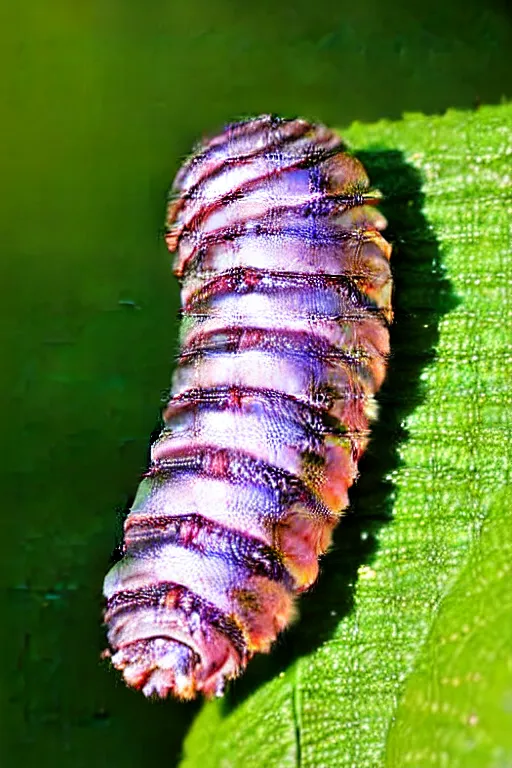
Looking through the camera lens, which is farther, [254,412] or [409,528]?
[409,528]

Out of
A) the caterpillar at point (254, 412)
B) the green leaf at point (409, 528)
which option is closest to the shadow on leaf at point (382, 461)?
the green leaf at point (409, 528)

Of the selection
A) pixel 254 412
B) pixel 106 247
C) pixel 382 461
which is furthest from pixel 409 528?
pixel 106 247

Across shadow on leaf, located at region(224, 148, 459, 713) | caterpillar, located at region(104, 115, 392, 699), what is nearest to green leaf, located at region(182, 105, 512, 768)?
shadow on leaf, located at region(224, 148, 459, 713)

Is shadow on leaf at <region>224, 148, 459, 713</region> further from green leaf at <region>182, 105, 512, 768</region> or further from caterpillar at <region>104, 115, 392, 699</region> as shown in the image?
caterpillar at <region>104, 115, 392, 699</region>

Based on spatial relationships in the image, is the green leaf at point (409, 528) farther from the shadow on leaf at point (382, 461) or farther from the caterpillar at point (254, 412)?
the caterpillar at point (254, 412)

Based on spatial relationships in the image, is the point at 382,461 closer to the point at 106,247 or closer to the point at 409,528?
the point at 409,528

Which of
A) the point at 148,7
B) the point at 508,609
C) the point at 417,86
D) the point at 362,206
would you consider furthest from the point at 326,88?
the point at 508,609
